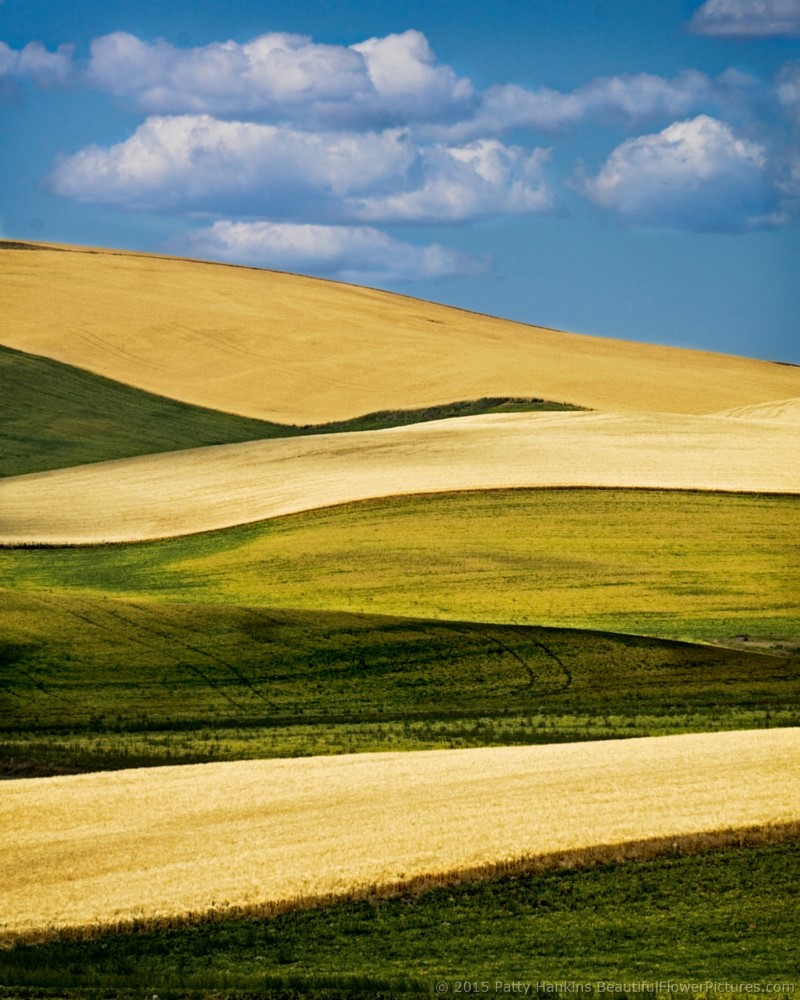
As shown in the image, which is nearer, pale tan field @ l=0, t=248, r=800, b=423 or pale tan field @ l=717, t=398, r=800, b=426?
pale tan field @ l=717, t=398, r=800, b=426

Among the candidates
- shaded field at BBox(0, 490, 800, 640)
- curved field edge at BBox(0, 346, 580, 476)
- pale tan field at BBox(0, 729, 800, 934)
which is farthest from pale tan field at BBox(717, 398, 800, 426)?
pale tan field at BBox(0, 729, 800, 934)

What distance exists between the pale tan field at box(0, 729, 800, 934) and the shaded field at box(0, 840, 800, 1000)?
1.68ft

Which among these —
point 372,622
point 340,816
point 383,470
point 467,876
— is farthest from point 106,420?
point 467,876

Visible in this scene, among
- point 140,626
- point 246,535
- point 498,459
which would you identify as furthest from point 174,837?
point 498,459

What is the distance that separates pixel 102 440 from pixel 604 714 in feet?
142

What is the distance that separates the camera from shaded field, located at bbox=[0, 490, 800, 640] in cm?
3359

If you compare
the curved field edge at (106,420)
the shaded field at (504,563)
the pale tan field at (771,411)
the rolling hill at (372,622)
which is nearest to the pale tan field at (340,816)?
the rolling hill at (372,622)

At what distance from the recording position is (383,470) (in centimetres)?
4869

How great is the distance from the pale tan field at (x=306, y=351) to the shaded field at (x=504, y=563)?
25.0 metres

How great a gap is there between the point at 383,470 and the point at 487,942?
120ft

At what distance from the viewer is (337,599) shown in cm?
3494

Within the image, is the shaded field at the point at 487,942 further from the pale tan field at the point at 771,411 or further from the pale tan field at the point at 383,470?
the pale tan field at the point at 771,411

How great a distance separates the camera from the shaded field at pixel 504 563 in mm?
33594

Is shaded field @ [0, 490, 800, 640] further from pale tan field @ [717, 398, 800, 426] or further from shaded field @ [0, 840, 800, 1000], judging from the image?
pale tan field @ [717, 398, 800, 426]
